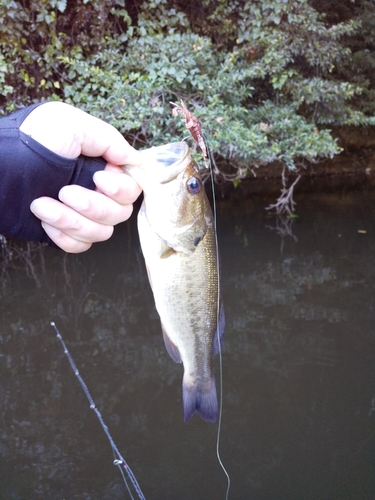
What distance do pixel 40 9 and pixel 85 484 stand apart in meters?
5.06

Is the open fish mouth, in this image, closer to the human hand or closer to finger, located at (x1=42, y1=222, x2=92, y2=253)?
the human hand

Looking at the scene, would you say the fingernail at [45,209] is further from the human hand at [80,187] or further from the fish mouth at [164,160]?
the fish mouth at [164,160]

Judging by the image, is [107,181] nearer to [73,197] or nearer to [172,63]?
[73,197]

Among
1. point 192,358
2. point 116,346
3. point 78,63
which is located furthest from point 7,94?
point 192,358

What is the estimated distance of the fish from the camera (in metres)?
1.62

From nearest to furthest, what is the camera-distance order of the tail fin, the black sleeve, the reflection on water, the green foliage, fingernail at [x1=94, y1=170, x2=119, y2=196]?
the black sleeve < fingernail at [x1=94, y1=170, x2=119, y2=196] < the tail fin < the reflection on water < the green foliage

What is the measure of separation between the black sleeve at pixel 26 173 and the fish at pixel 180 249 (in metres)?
0.17

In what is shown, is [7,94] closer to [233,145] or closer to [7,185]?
[233,145]

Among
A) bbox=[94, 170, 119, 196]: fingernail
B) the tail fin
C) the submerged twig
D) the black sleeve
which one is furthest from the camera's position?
the submerged twig

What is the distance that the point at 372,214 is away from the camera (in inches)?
354

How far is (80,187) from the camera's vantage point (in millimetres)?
1514

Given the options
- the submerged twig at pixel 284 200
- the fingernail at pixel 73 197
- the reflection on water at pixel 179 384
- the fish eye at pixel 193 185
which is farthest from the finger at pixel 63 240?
the submerged twig at pixel 284 200

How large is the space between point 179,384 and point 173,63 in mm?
3558

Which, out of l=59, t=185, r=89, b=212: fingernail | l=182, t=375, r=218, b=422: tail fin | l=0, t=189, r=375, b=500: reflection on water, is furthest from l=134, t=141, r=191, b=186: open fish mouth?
l=0, t=189, r=375, b=500: reflection on water
